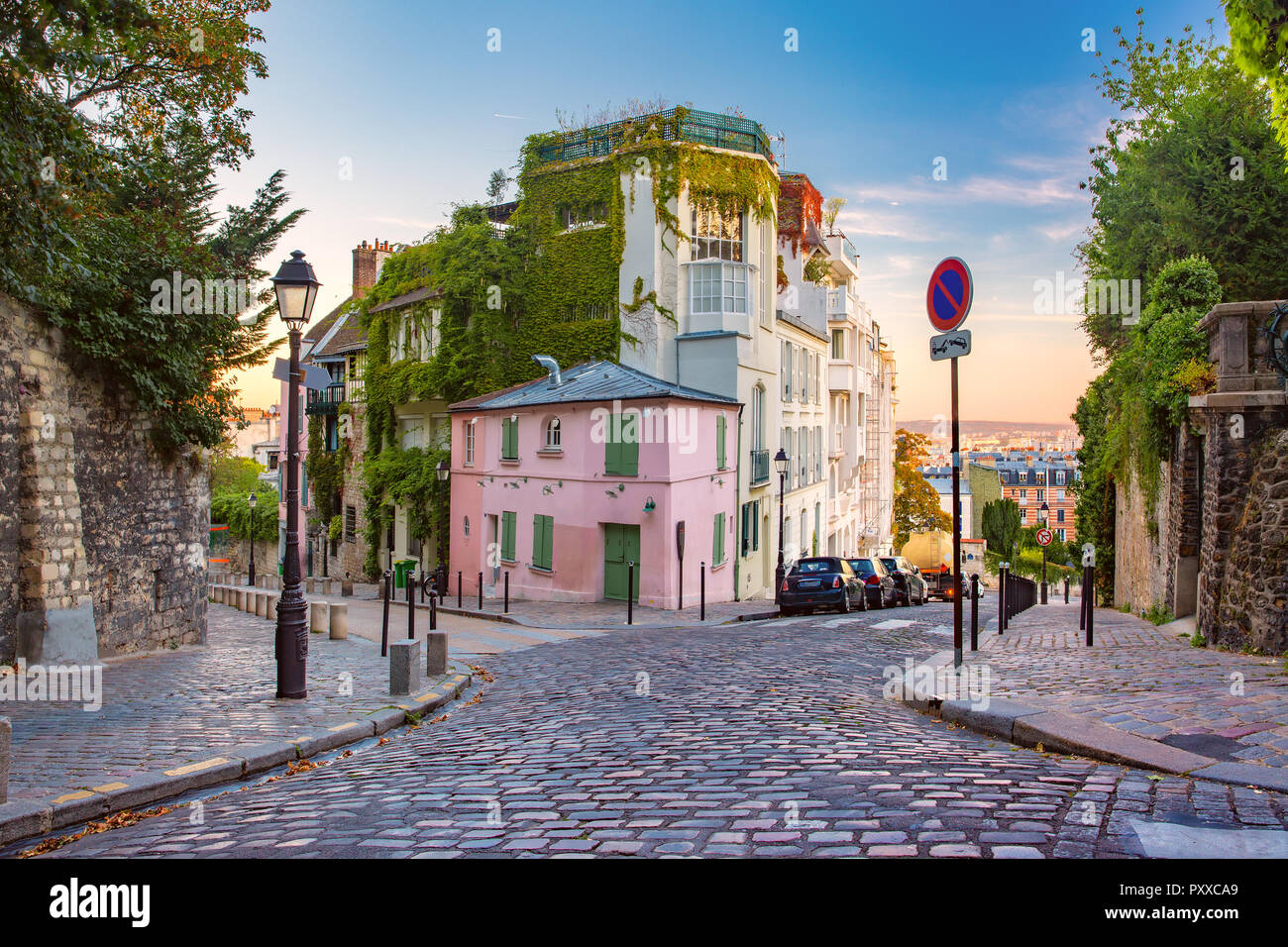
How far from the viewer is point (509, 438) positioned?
25.1m

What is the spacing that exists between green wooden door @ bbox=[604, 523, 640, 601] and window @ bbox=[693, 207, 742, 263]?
389 inches

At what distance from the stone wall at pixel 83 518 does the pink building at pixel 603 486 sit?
31.5 feet

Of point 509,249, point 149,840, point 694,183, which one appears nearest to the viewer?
point 149,840

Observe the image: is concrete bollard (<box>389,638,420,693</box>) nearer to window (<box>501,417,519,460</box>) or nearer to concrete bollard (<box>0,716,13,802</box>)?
concrete bollard (<box>0,716,13,802</box>)

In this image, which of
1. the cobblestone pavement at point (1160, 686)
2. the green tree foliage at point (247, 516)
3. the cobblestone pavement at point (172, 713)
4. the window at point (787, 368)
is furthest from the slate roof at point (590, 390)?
the green tree foliage at point (247, 516)

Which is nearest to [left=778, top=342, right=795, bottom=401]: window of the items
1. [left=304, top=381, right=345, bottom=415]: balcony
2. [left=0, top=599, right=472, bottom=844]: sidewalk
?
[left=304, top=381, right=345, bottom=415]: balcony

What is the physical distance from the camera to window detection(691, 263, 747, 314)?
1062 inches

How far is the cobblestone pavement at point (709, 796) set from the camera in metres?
4.00

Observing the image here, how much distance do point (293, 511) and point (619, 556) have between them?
1393cm

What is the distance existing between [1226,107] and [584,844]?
19.7 meters
